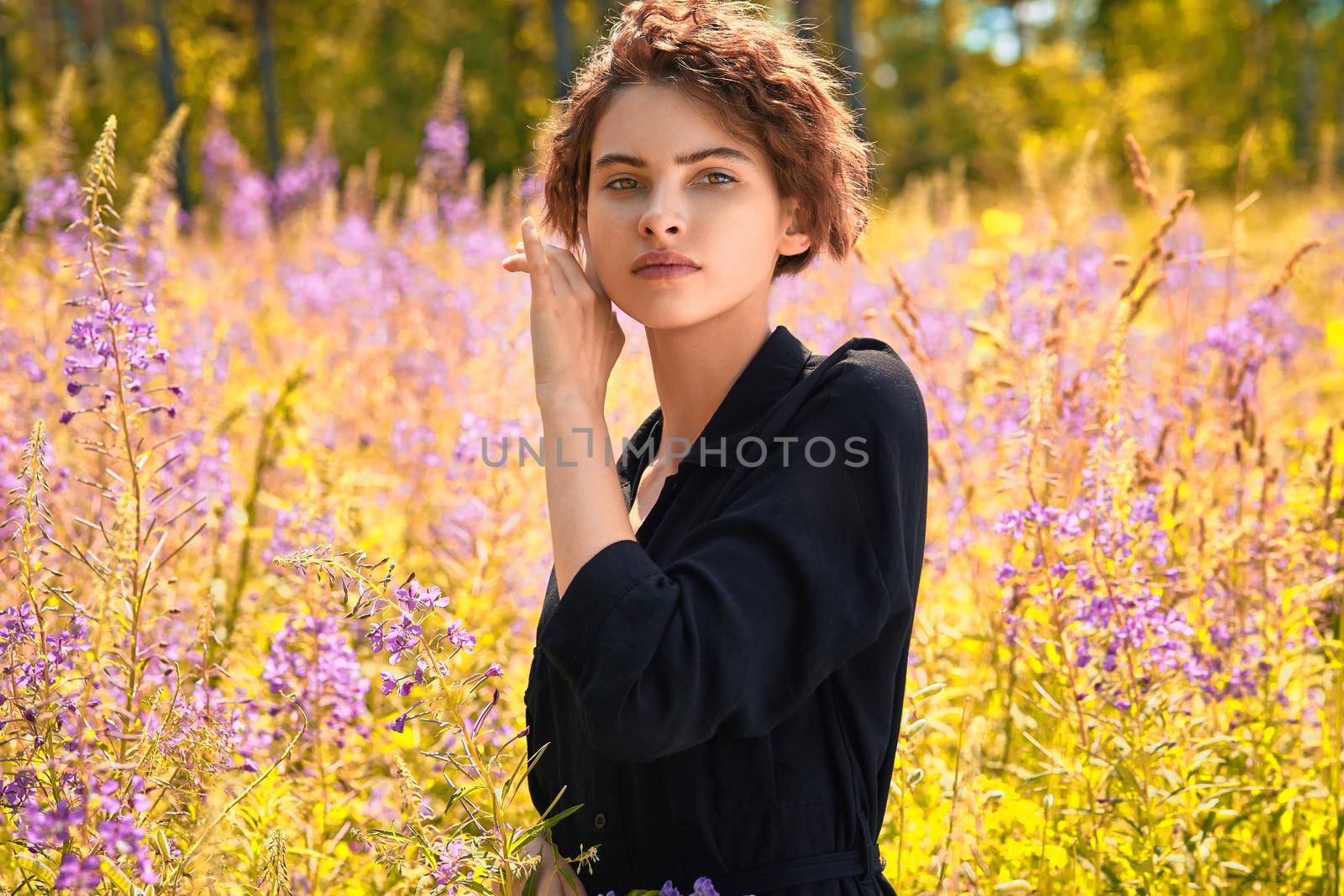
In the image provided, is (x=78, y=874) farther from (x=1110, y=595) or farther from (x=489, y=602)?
(x=489, y=602)

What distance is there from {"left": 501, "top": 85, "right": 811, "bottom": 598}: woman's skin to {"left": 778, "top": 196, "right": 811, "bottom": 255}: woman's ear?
0.10 ft

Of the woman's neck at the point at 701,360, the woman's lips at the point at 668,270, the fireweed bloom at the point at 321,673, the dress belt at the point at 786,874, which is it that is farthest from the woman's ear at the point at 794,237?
the fireweed bloom at the point at 321,673

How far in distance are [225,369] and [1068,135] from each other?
2158 cm

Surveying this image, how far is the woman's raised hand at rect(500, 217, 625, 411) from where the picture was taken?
1573mm

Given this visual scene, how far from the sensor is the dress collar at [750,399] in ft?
5.37

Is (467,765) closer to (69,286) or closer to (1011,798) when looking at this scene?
(1011,798)

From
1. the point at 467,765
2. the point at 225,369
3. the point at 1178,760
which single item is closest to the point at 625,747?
the point at 467,765

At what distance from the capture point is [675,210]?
1614 millimetres

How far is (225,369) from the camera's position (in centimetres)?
452

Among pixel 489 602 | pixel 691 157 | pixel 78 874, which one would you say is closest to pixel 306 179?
pixel 489 602

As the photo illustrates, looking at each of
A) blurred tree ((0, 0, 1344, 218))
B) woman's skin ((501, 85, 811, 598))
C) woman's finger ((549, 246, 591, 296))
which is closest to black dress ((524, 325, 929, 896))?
woman's skin ((501, 85, 811, 598))

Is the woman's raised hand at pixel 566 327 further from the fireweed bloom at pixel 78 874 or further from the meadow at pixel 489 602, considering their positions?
the fireweed bloom at pixel 78 874

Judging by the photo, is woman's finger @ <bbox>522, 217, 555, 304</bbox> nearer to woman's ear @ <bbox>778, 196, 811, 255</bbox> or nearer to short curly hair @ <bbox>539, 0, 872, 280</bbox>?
short curly hair @ <bbox>539, 0, 872, 280</bbox>

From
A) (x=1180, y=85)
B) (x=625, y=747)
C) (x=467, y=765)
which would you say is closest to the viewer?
(x=625, y=747)
